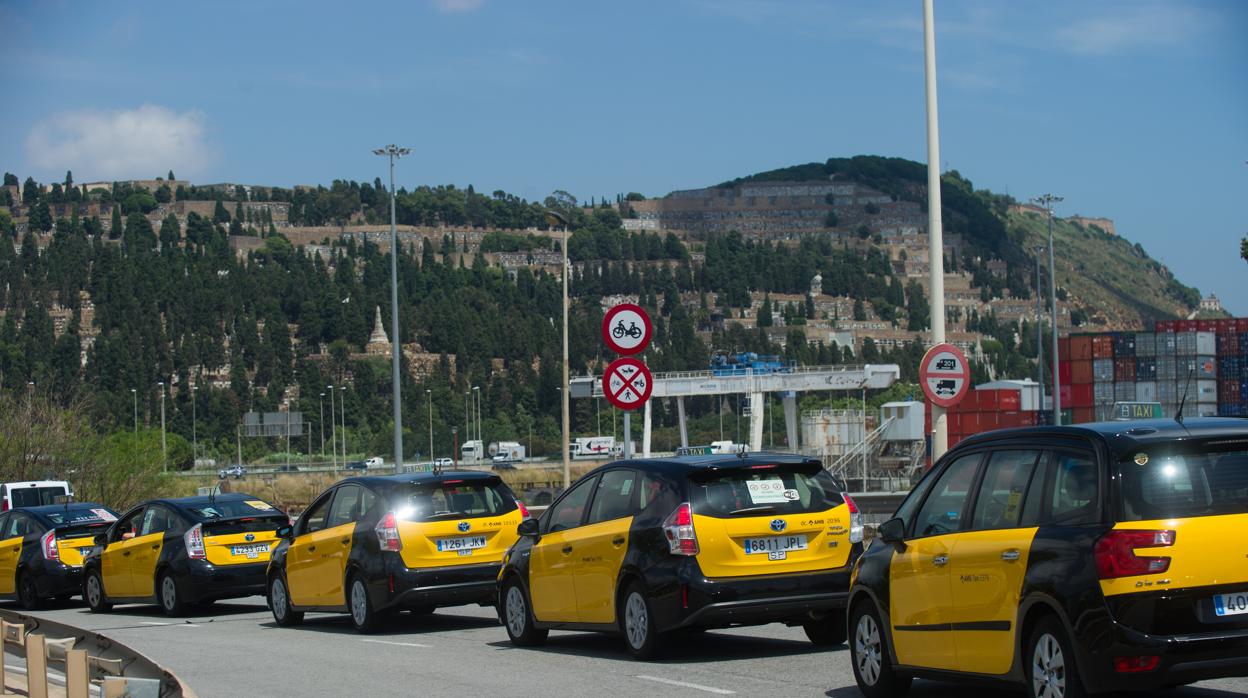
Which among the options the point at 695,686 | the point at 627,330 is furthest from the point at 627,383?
the point at 695,686

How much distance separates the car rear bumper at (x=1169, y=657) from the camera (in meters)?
7.95

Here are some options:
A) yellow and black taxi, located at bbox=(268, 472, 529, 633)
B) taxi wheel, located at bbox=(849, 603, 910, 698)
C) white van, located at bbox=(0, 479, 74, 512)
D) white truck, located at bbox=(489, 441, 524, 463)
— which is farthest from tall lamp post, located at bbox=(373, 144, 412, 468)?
white truck, located at bbox=(489, 441, 524, 463)

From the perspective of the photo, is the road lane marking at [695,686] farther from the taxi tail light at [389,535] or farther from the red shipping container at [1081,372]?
the red shipping container at [1081,372]

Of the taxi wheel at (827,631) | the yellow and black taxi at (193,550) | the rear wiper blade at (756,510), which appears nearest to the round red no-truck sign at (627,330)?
the yellow and black taxi at (193,550)

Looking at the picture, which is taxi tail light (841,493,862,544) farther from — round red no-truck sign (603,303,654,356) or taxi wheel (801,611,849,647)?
round red no-truck sign (603,303,654,356)

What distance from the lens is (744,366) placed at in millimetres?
101750

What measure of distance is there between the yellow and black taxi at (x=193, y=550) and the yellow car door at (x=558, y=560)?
6344mm

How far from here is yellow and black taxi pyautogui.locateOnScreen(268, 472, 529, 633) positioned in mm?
16250

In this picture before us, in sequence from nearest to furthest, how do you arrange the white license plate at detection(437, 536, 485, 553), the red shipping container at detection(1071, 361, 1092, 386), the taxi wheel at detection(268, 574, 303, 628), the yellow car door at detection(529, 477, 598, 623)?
the yellow car door at detection(529, 477, 598, 623)
the white license plate at detection(437, 536, 485, 553)
the taxi wheel at detection(268, 574, 303, 628)
the red shipping container at detection(1071, 361, 1092, 386)

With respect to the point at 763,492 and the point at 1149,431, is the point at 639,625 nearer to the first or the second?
the point at 763,492

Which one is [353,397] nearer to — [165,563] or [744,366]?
[744,366]

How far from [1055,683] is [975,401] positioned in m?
76.4

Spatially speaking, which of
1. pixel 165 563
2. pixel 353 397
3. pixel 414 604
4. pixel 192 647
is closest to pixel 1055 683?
pixel 414 604

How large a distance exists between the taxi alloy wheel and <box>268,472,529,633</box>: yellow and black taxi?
0.01m
